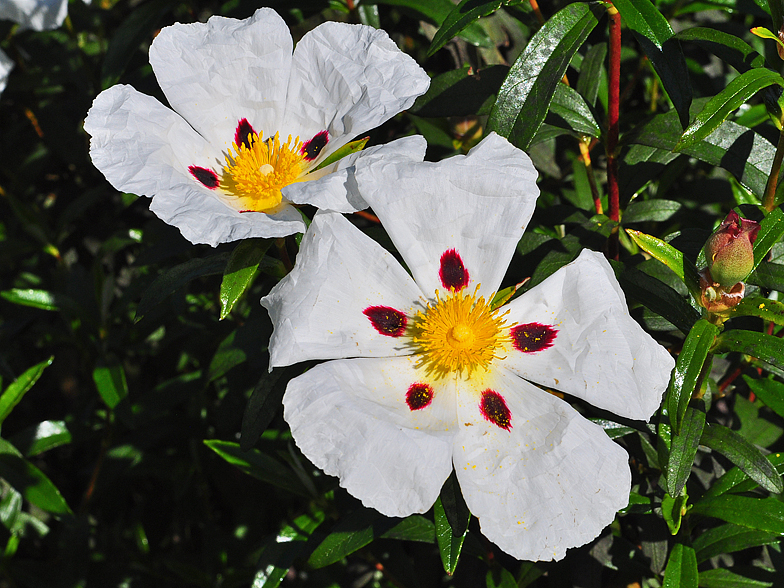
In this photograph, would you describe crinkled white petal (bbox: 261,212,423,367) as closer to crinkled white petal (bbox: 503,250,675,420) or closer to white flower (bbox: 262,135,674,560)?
white flower (bbox: 262,135,674,560)

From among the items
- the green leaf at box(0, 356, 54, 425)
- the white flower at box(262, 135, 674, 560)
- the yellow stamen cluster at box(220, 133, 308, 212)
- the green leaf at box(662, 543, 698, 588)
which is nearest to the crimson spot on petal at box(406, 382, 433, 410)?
the white flower at box(262, 135, 674, 560)

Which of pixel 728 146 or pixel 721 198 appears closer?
pixel 728 146

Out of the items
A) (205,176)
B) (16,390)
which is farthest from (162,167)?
(16,390)

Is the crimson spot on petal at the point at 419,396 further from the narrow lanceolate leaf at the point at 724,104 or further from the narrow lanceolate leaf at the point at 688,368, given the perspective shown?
the narrow lanceolate leaf at the point at 724,104

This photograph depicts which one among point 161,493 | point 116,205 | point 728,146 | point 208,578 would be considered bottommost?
point 161,493

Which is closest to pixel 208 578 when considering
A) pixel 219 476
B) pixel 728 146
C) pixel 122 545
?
pixel 219 476

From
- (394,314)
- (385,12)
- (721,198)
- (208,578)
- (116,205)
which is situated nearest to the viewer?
(394,314)

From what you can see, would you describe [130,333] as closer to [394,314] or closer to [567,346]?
[394,314]
